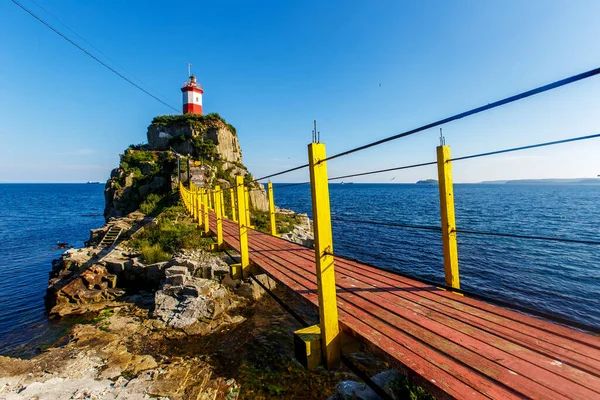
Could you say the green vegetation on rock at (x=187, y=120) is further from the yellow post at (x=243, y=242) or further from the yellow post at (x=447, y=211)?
the yellow post at (x=447, y=211)

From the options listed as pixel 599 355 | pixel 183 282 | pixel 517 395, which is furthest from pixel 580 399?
pixel 183 282

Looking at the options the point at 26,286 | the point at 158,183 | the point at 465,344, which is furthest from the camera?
the point at 158,183

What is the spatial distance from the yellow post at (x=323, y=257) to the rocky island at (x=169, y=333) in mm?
1881

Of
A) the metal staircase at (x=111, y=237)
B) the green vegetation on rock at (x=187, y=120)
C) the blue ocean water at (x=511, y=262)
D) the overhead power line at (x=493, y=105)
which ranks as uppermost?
the green vegetation on rock at (x=187, y=120)

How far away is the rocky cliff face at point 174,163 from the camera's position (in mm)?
23516

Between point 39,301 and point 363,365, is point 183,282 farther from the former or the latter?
point 39,301

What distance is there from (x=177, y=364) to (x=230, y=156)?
1172 inches

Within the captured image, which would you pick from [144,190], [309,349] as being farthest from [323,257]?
[144,190]

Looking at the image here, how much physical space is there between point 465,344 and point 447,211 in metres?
1.47

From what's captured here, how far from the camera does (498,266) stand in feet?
44.7

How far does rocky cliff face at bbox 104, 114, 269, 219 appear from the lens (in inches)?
926

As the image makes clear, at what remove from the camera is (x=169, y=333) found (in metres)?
7.59

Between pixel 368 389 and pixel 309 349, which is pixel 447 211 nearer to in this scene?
pixel 309 349

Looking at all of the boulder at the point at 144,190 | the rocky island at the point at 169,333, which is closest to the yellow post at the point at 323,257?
the rocky island at the point at 169,333
